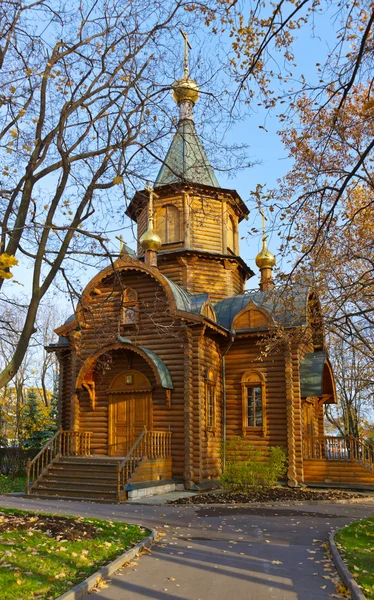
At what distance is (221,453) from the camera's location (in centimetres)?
1727

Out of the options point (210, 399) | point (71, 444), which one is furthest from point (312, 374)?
point (71, 444)

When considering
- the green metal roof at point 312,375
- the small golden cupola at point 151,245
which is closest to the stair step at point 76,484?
the green metal roof at point 312,375

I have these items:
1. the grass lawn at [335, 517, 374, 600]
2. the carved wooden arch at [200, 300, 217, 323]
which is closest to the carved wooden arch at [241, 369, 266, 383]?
the carved wooden arch at [200, 300, 217, 323]

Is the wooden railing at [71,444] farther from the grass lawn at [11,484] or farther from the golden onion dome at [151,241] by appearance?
the golden onion dome at [151,241]

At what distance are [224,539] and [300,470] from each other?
325 inches

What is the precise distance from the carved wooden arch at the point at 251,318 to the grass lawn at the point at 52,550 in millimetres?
9429

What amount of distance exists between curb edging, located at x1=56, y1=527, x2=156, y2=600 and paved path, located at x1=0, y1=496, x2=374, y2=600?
0.10m

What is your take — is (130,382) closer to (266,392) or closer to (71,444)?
(71,444)

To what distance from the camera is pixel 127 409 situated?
16.8 metres

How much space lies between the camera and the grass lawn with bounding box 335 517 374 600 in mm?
6016

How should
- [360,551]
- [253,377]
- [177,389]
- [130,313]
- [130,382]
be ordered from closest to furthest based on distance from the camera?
1. [360,551]
2. [177,389]
3. [130,382]
4. [130,313]
5. [253,377]

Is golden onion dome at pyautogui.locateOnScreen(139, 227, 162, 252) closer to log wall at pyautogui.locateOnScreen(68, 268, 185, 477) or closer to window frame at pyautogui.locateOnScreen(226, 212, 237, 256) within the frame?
log wall at pyautogui.locateOnScreen(68, 268, 185, 477)

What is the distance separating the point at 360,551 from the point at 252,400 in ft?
33.4

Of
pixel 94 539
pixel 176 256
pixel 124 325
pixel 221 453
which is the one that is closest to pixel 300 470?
pixel 221 453
